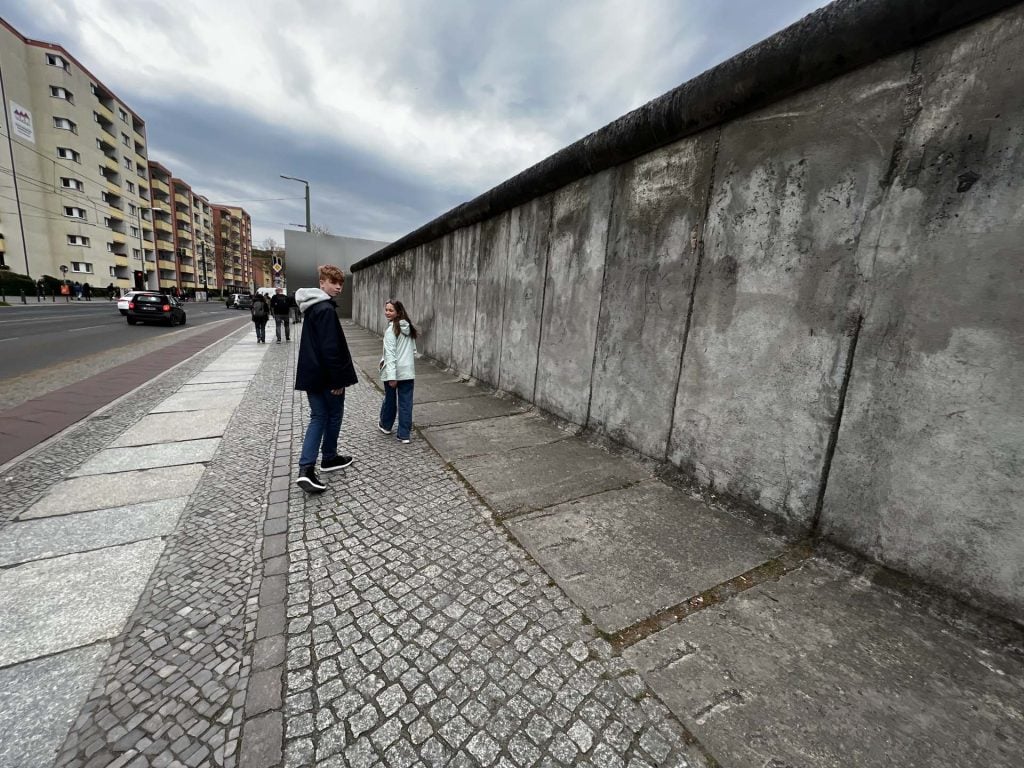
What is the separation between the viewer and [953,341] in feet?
6.58

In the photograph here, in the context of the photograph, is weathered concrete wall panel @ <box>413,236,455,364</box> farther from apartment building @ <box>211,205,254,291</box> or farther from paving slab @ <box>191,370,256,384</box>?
apartment building @ <box>211,205,254,291</box>

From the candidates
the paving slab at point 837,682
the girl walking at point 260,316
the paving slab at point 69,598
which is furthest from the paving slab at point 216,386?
the paving slab at point 837,682

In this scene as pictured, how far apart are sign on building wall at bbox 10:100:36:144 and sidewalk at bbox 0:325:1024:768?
56.0 meters

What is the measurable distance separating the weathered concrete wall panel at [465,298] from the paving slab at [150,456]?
401 cm

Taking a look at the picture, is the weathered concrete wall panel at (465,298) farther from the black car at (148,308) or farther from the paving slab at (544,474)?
the black car at (148,308)

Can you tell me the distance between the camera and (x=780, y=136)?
2.72m

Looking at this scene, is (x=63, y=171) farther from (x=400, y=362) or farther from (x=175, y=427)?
(x=400, y=362)

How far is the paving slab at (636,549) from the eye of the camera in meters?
2.13

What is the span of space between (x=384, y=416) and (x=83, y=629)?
9.30 ft

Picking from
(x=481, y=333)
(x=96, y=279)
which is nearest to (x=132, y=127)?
(x=96, y=279)

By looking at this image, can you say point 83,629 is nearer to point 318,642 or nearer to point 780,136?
point 318,642

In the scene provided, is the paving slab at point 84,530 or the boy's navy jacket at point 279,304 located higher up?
the boy's navy jacket at point 279,304

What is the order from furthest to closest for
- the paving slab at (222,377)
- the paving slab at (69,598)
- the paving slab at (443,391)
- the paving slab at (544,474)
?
the paving slab at (222,377), the paving slab at (443,391), the paving slab at (544,474), the paving slab at (69,598)

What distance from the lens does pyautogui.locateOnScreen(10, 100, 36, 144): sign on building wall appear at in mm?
35469
